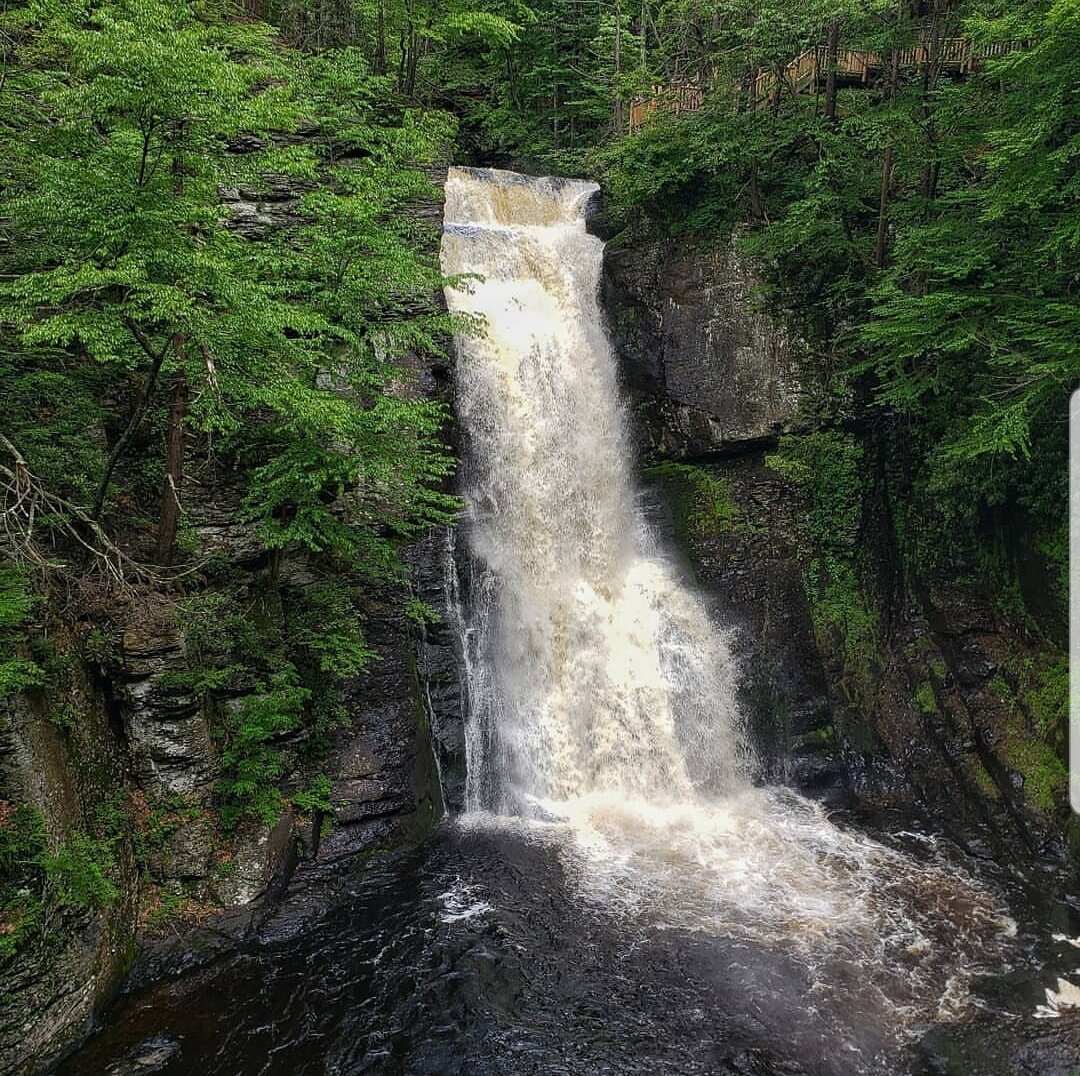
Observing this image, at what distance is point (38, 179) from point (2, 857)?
264 inches

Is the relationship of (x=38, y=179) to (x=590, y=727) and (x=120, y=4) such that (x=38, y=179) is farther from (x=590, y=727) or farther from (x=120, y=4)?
(x=590, y=727)

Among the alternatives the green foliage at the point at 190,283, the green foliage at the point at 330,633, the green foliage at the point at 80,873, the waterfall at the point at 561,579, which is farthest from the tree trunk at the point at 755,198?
the green foliage at the point at 80,873

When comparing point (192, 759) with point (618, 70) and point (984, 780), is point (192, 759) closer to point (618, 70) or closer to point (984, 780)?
point (984, 780)

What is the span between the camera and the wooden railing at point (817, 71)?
1432 centimetres

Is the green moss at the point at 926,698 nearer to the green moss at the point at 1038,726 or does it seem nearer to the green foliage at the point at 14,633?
the green moss at the point at 1038,726

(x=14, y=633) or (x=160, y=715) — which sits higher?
(x=14, y=633)

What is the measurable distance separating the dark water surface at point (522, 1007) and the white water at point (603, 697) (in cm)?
33

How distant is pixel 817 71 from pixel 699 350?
5.99 m

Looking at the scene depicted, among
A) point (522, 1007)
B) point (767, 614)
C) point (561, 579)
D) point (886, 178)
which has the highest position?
point (886, 178)

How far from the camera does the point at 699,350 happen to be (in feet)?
48.0

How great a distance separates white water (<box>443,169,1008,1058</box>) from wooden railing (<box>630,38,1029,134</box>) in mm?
3169

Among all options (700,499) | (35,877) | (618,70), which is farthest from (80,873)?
(618,70)


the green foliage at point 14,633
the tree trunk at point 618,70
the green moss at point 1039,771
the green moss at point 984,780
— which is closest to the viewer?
the green foliage at point 14,633

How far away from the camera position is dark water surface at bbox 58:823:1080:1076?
672 centimetres
